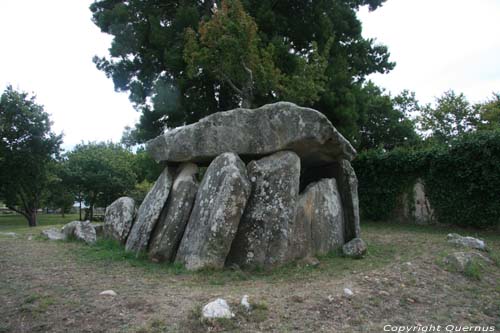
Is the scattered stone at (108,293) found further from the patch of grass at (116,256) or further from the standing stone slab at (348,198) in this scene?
the standing stone slab at (348,198)

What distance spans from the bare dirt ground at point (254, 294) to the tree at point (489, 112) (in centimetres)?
2041

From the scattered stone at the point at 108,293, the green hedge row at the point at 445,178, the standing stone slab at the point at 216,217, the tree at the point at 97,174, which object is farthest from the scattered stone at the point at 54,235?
the tree at the point at 97,174

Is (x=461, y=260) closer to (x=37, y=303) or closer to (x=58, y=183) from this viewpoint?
(x=37, y=303)

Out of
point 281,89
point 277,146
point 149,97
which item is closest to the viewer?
point 277,146

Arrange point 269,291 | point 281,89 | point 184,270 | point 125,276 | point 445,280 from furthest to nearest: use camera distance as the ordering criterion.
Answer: point 281,89 < point 184,270 < point 125,276 < point 445,280 < point 269,291

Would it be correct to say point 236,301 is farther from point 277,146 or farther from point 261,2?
point 261,2

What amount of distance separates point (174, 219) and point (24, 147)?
18355 mm

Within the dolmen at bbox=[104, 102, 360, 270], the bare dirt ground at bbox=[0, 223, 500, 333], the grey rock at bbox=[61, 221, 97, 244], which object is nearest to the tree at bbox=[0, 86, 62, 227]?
the grey rock at bbox=[61, 221, 97, 244]

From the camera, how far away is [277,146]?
769cm

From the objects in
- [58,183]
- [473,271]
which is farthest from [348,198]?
[58,183]

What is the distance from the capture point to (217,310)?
4.21 m

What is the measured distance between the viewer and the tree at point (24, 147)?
21078 millimetres

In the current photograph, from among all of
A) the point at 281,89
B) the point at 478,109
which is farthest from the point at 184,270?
the point at 478,109

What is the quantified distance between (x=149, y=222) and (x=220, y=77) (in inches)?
290
